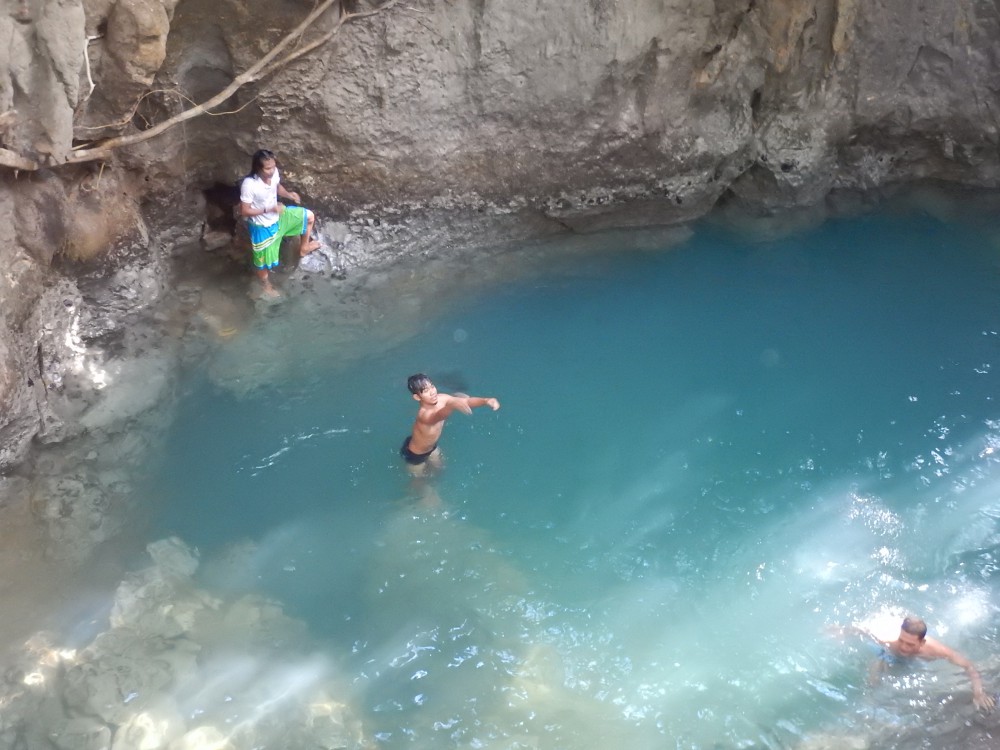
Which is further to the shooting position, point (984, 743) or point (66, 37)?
point (66, 37)

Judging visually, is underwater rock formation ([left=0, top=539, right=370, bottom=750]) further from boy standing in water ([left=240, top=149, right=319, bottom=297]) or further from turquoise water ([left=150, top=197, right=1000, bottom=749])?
boy standing in water ([left=240, top=149, right=319, bottom=297])

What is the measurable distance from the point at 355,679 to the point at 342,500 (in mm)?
1249

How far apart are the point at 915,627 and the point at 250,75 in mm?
5499

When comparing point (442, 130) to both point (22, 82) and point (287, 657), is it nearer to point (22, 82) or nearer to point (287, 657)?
point (22, 82)

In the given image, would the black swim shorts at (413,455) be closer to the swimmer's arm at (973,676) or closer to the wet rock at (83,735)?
the wet rock at (83,735)

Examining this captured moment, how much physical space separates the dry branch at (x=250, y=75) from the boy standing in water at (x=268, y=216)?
487 mm

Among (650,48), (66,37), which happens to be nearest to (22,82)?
(66,37)

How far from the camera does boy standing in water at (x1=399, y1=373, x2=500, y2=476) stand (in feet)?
16.7

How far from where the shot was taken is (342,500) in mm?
5648

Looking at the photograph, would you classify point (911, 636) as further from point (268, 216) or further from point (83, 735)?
point (268, 216)

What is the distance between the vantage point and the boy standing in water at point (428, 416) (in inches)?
201

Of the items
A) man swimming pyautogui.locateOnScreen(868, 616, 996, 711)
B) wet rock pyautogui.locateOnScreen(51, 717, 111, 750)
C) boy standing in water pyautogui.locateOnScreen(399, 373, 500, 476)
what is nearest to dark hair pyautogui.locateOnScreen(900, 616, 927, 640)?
man swimming pyautogui.locateOnScreen(868, 616, 996, 711)

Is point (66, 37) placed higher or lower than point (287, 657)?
higher

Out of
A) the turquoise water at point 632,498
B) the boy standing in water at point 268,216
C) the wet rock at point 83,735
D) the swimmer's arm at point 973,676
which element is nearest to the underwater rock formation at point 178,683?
the wet rock at point 83,735
